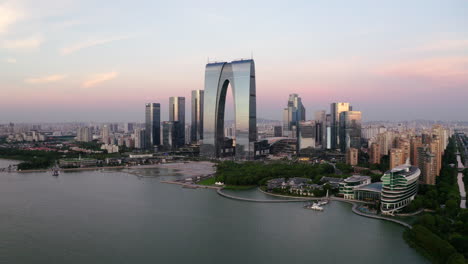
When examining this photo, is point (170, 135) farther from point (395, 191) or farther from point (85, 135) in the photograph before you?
point (395, 191)

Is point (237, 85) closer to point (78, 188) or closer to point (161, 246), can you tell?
point (78, 188)

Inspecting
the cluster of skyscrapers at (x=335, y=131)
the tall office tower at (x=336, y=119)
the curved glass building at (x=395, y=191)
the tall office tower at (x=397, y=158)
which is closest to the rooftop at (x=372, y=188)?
the curved glass building at (x=395, y=191)

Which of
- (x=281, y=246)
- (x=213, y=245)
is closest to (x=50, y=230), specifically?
(x=213, y=245)

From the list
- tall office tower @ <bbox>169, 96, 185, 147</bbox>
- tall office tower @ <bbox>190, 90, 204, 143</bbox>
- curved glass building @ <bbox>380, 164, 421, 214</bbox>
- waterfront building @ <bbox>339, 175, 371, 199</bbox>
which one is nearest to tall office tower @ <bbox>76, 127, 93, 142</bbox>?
tall office tower @ <bbox>169, 96, 185, 147</bbox>

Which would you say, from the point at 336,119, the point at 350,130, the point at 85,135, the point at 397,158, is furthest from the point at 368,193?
the point at 85,135

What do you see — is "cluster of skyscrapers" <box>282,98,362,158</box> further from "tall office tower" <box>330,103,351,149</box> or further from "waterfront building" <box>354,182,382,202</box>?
"waterfront building" <box>354,182,382,202</box>
